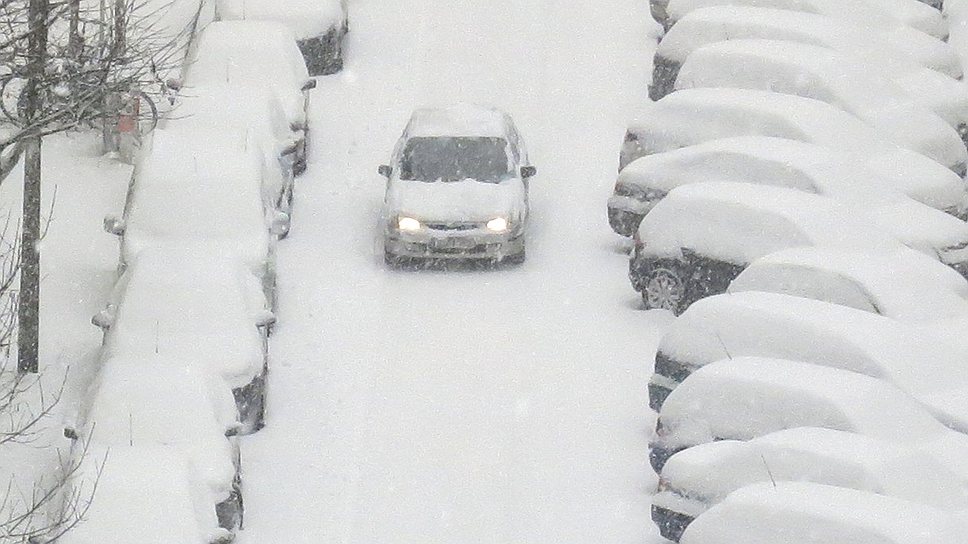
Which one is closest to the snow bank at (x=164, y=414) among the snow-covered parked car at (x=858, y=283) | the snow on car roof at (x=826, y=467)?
the snow on car roof at (x=826, y=467)

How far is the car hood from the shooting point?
20.4m

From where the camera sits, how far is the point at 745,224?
18469mm

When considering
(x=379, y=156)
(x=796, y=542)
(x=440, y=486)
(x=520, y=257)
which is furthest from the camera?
(x=379, y=156)

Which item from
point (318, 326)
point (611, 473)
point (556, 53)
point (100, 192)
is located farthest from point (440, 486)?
point (556, 53)

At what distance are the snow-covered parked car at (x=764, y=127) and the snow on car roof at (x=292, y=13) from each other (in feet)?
19.6

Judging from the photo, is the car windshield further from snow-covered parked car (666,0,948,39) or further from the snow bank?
the snow bank

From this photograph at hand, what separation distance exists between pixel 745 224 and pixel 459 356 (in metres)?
2.93

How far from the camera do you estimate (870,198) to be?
64.7 ft

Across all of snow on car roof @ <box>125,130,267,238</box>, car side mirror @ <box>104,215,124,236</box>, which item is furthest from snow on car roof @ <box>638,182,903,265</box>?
car side mirror @ <box>104,215,124,236</box>

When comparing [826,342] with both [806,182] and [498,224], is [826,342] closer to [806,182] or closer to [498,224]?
[806,182]

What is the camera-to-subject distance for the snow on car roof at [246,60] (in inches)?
905

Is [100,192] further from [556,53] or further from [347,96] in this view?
[556,53]

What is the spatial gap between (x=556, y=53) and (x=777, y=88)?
577cm

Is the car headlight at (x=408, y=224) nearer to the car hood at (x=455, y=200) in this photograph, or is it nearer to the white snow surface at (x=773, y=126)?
the car hood at (x=455, y=200)
